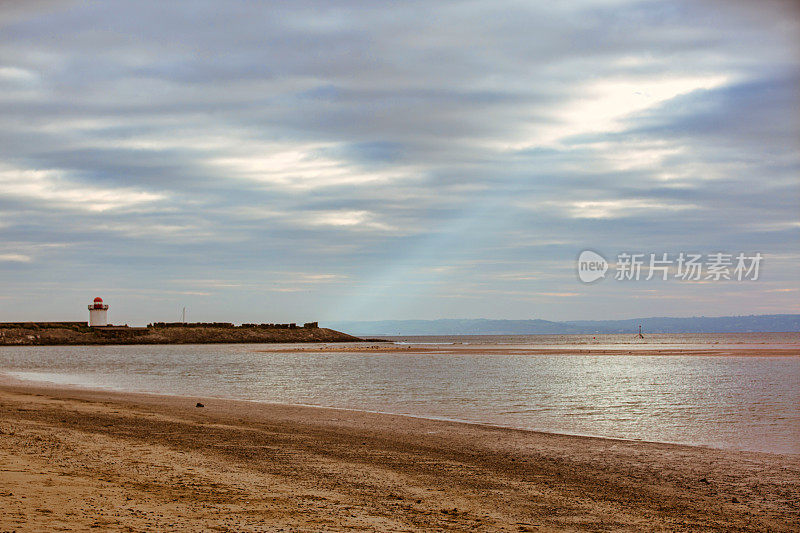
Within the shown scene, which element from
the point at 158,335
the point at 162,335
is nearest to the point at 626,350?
the point at 158,335

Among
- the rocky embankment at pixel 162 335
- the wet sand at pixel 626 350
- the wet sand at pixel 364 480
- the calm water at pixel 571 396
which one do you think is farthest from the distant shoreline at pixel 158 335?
the wet sand at pixel 364 480

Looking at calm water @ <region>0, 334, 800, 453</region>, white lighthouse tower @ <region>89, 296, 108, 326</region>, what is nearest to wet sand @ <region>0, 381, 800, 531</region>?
calm water @ <region>0, 334, 800, 453</region>

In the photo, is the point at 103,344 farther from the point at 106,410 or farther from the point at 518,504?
the point at 518,504

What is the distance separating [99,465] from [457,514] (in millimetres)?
6858

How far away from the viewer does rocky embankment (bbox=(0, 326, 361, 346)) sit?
133375 mm

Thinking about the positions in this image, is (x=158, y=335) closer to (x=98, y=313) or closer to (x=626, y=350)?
(x=98, y=313)

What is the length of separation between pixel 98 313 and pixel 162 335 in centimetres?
1410

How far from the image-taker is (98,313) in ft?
479

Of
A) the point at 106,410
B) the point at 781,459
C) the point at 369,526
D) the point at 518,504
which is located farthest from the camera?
the point at 106,410

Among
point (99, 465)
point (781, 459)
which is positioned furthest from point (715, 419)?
point (99, 465)

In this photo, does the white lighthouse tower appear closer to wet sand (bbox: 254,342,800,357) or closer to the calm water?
wet sand (bbox: 254,342,800,357)

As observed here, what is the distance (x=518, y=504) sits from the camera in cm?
1110

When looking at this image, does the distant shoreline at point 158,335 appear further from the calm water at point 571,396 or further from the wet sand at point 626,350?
the calm water at point 571,396

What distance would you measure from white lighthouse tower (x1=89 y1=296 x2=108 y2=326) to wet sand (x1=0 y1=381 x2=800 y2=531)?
135158mm
